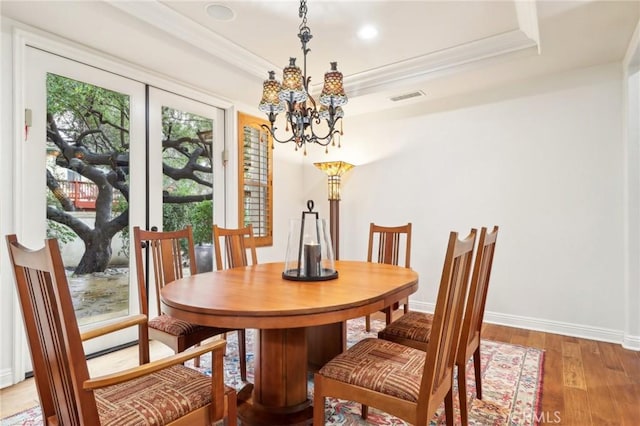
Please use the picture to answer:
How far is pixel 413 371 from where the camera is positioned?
1365 mm

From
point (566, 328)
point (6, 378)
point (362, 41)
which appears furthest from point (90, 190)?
point (566, 328)

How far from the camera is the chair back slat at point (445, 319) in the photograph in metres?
1.20

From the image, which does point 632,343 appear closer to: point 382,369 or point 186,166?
point 382,369

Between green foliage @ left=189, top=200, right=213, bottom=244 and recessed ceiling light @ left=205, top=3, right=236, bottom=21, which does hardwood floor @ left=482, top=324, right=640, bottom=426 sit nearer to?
green foliage @ left=189, top=200, right=213, bottom=244

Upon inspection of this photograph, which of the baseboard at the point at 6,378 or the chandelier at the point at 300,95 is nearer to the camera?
the chandelier at the point at 300,95

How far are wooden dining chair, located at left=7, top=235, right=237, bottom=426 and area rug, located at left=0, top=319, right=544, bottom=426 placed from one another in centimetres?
91

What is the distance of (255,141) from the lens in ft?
14.0

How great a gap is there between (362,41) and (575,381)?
114 inches

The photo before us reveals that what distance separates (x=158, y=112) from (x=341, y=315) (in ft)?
9.04

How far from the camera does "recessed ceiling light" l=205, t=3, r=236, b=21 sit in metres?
2.37

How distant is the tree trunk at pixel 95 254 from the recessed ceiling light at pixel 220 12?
6.21 ft

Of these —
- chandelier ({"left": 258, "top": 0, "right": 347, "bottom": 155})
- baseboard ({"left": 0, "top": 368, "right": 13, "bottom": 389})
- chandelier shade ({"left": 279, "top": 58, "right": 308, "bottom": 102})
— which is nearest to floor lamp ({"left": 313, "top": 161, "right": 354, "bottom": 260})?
chandelier ({"left": 258, "top": 0, "right": 347, "bottom": 155})

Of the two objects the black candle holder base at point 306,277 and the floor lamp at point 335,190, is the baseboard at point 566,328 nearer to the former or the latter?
the floor lamp at point 335,190

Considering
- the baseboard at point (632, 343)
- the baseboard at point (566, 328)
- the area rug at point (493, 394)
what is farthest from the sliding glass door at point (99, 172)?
the baseboard at point (632, 343)
